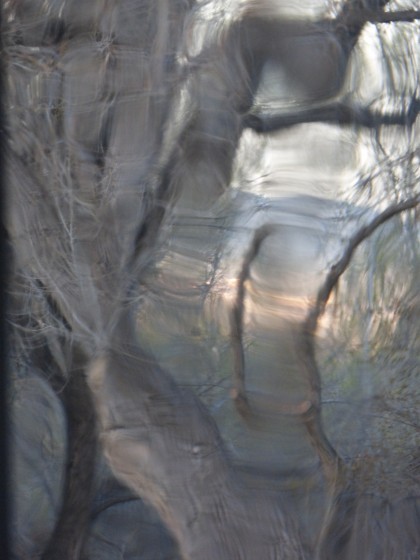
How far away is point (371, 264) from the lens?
2.92 meters

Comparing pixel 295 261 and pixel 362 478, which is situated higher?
pixel 295 261

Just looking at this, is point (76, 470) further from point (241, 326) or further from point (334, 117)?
point (334, 117)

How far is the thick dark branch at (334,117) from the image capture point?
113 inches

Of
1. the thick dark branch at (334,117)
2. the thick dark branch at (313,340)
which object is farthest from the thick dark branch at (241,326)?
the thick dark branch at (334,117)

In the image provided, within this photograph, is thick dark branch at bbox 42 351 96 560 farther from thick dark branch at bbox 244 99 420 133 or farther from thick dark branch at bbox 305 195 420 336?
thick dark branch at bbox 244 99 420 133

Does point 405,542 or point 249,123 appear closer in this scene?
point 249,123

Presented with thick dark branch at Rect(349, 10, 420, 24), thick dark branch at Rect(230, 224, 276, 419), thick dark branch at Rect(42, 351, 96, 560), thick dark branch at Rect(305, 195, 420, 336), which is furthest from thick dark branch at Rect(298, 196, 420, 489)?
thick dark branch at Rect(42, 351, 96, 560)

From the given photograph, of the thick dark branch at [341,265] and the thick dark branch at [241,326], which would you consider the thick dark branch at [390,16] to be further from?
the thick dark branch at [241,326]

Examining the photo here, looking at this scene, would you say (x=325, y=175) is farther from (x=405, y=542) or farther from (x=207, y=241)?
Answer: (x=405, y=542)

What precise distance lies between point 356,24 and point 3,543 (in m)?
2.66

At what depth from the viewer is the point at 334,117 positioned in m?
2.90

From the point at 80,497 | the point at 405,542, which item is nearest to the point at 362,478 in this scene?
the point at 405,542

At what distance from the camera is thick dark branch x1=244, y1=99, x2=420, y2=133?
2879mm

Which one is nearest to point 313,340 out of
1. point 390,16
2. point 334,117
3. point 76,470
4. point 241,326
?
point 241,326
